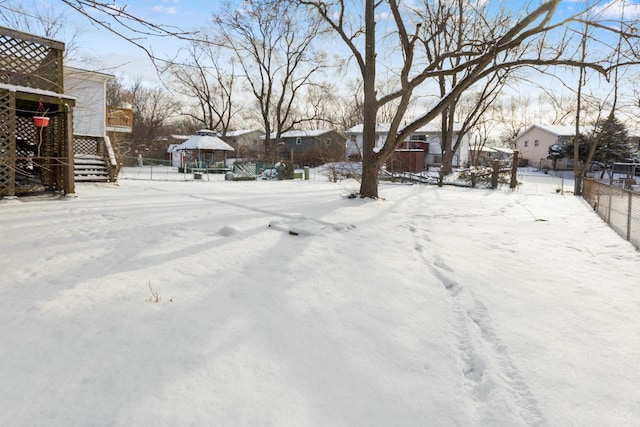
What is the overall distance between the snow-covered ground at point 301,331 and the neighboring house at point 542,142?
4017 cm

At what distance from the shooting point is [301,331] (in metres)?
2.62

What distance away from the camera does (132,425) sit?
5.38 ft

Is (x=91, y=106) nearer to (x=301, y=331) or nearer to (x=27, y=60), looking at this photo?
(x=27, y=60)

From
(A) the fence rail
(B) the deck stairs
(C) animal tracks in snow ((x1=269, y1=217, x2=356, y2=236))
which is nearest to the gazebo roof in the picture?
(B) the deck stairs

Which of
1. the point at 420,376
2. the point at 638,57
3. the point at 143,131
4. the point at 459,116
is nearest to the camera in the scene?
the point at 420,376

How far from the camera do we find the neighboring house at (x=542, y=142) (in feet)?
127

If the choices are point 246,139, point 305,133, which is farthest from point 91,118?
point 246,139

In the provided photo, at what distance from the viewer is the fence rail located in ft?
20.1

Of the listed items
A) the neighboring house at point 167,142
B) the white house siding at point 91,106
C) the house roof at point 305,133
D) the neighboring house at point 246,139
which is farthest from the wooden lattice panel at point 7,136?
the neighboring house at point 246,139

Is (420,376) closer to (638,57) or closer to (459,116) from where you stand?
(638,57)

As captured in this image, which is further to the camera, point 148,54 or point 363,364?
point 148,54

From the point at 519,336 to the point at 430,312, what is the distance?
680 millimetres

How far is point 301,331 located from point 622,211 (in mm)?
7603

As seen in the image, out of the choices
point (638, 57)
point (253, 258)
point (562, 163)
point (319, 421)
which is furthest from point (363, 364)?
point (562, 163)
